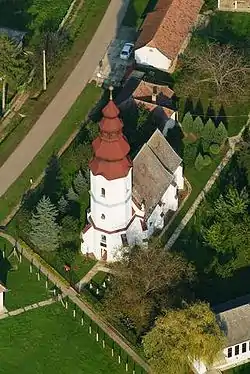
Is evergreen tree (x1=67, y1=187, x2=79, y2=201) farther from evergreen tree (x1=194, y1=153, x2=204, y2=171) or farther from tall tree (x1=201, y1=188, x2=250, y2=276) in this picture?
evergreen tree (x1=194, y1=153, x2=204, y2=171)

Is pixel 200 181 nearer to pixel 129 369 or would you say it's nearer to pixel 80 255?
pixel 80 255

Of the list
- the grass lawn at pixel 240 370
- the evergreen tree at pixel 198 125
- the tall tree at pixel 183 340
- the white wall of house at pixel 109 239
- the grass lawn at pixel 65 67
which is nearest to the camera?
the tall tree at pixel 183 340

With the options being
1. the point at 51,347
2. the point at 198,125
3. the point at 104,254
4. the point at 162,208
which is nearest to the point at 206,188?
the point at 162,208

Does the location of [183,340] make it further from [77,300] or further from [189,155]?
[189,155]

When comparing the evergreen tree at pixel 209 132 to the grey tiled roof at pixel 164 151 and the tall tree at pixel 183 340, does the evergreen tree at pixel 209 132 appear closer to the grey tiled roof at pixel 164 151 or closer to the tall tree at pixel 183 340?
the grey tiled roof at pixel 164 151

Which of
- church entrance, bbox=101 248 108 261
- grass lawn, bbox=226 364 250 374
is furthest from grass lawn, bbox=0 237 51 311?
grass lawn, bbox=226 364 250 374

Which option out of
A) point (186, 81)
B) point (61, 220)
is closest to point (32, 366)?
point (61, 220)

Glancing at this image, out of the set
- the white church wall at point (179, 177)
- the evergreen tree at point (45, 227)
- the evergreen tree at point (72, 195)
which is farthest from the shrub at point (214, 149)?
the evergreen tree at point (45, 227)
